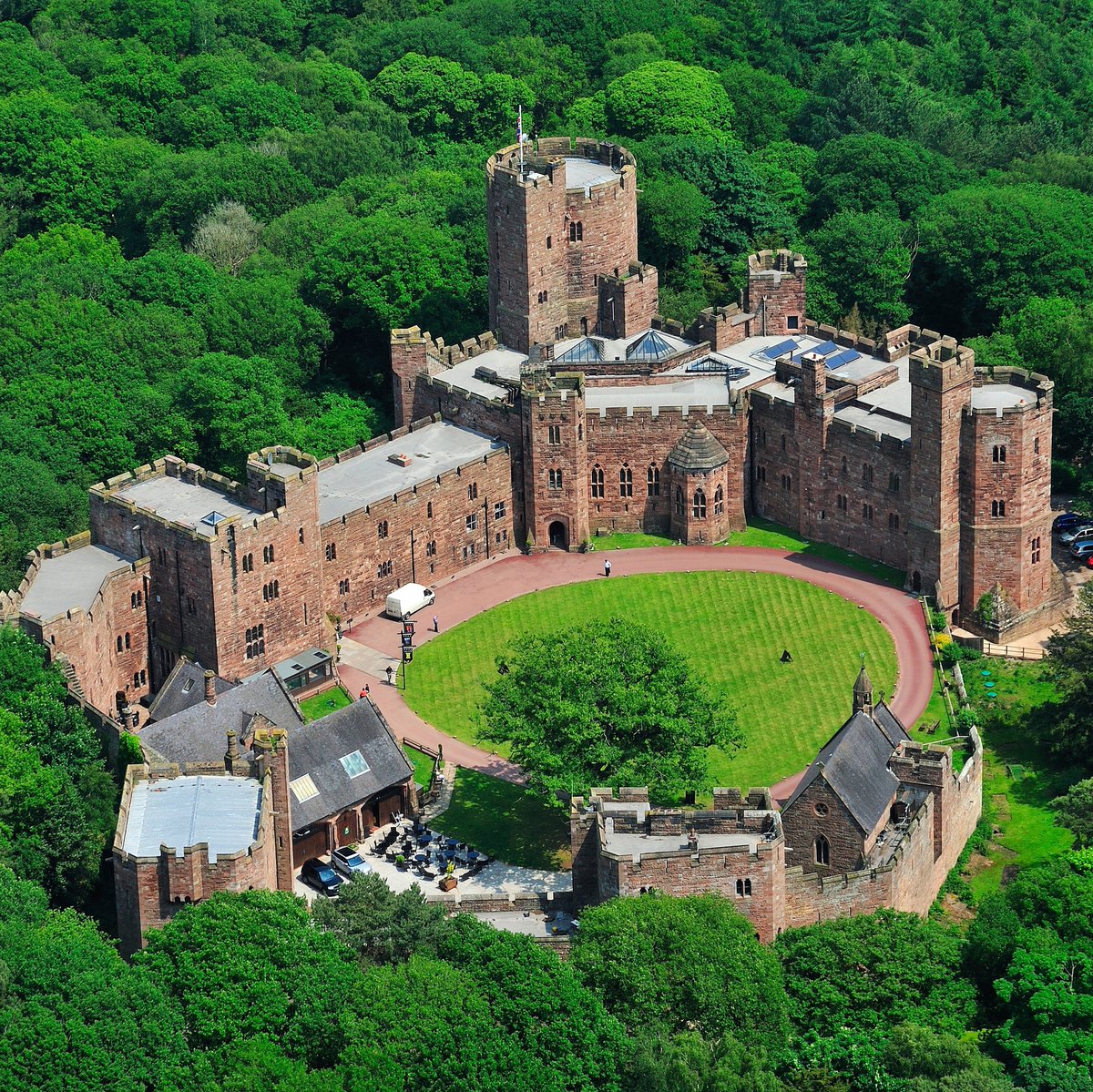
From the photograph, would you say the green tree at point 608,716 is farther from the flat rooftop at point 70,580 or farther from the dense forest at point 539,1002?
the flat rooftop at point 70,580

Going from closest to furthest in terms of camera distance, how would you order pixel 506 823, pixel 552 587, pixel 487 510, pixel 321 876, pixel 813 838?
1. pixel 813 838
2. pixel 321 876
3. pixel 506 823
4. pixel 552 587
5. pixel 487 510

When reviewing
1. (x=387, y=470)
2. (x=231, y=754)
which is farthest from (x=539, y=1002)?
(x=387, y=470)

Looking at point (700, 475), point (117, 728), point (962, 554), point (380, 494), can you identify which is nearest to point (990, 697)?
point (962, 554)

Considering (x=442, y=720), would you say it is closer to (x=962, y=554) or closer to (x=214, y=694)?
(x=214, y=694)

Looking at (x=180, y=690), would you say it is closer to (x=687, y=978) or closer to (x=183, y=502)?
(x=183, y=502)

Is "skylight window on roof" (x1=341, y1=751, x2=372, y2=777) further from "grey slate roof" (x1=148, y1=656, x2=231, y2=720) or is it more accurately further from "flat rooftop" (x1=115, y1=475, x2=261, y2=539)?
"flat rooftop" (x1=115, y1=475, x2=261, y2=539)

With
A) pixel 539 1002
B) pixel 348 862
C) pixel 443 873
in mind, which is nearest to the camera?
pixel 539 1002
